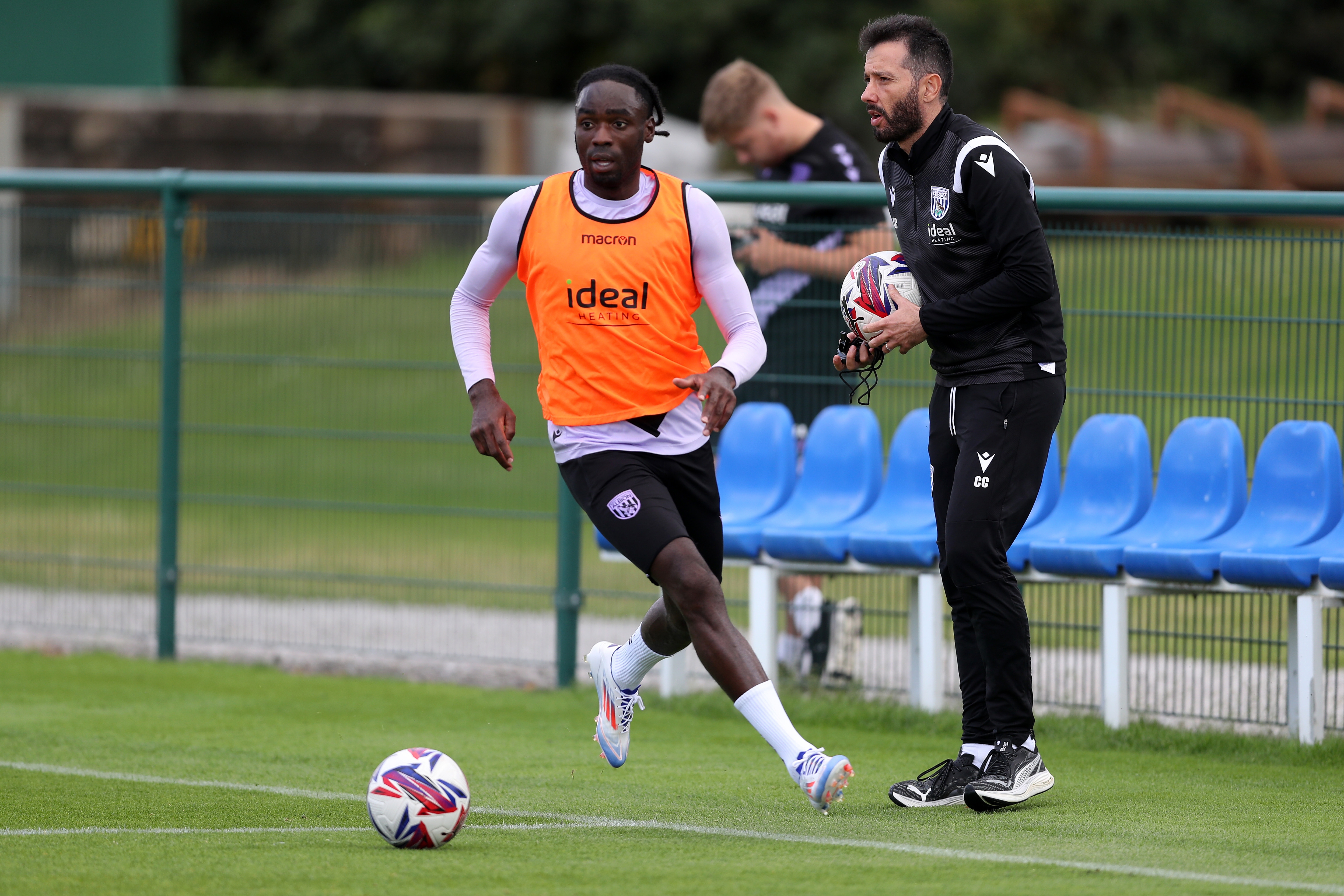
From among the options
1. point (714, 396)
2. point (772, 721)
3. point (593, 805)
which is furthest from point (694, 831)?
point (714, 396)

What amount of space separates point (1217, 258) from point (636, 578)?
3693 millimetres

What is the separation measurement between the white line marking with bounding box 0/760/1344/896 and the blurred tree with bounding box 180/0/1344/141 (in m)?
24.2

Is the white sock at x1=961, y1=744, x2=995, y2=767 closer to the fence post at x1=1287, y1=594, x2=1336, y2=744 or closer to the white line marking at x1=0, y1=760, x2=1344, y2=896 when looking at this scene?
→ the white line marking at x1=0, y1=760, x2=1344, y2=896

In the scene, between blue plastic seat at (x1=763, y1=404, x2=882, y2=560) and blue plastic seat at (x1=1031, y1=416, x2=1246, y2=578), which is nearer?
blue plastic seat at (x1=1031, y1=416, x2=1246, y2=578)

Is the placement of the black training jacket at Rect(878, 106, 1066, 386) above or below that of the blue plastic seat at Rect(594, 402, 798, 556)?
above

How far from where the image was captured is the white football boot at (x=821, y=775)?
571cm

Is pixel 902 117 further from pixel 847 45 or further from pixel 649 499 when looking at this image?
pixel 847 45

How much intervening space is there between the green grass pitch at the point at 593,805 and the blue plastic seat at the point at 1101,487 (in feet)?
2.65

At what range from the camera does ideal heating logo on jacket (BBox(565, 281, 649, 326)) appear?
6203 millimetres

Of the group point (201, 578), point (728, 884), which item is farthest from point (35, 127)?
point (728, 884)

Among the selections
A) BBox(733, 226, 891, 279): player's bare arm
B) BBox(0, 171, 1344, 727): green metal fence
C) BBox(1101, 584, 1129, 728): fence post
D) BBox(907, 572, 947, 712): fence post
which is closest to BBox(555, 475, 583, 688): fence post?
BBox(0, 171, 1344, 727): green metal fence

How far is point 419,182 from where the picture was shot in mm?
9430

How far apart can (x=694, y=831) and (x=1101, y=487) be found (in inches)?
113

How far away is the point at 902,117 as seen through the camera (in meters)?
6.15
